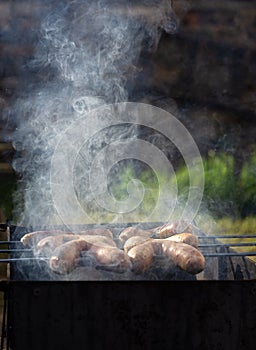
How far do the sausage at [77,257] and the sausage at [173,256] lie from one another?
2.2 inches

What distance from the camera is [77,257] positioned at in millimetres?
3209

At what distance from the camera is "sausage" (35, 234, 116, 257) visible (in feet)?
10.9

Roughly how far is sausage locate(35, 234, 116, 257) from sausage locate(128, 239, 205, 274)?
1.02 feet

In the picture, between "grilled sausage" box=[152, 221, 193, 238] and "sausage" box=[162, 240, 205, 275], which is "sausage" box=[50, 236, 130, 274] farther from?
"grilled sausage" box=[152, 221, 193, 238]

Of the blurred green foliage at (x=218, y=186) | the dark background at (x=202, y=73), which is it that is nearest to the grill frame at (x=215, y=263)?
the blurred green foliage at (x=218, y=186)

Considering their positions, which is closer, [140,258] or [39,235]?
[140,258]

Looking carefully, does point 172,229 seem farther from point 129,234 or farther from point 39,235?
point 39,235
